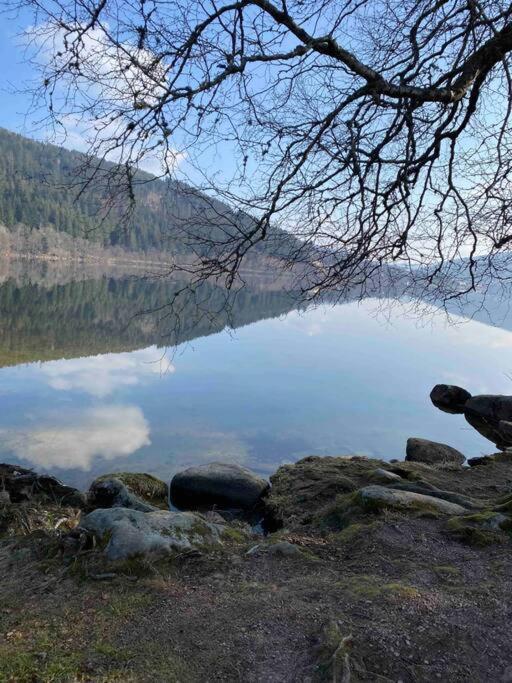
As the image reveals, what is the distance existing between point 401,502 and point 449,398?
60.1 feet

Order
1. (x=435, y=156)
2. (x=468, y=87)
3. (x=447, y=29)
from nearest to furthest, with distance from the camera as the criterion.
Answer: (x=468, y=87) < (x=447, y=29) < (x=435, y=156)

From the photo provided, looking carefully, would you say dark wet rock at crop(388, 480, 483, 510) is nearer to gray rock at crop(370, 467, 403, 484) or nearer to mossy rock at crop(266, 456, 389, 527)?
gray rock at crop(370, 467, 403, 484)

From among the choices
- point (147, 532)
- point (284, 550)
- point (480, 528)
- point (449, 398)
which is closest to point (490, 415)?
point (449, 398)

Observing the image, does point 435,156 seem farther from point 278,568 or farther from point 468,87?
point 278,568

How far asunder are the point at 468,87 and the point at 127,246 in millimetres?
157222

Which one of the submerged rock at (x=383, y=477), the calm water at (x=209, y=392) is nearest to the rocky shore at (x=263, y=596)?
the submerged rock at (x=383, y=477)

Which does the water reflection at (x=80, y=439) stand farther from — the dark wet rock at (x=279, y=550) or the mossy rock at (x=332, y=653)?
the mossy rock at (x=332, y=653)

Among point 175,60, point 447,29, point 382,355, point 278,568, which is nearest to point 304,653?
point 278,568

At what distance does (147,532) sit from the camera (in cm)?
473

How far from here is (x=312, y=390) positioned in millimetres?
22250

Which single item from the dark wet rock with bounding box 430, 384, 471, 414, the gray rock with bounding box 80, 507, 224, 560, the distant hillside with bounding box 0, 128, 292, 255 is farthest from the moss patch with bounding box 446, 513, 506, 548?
the dark wet rock with bounding box 430, 384, 471, 414

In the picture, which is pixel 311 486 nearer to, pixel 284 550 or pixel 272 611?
pixel 284 550

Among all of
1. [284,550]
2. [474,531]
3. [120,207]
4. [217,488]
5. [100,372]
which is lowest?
[100,372]

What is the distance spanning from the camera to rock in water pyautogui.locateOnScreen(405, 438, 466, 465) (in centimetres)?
1348
